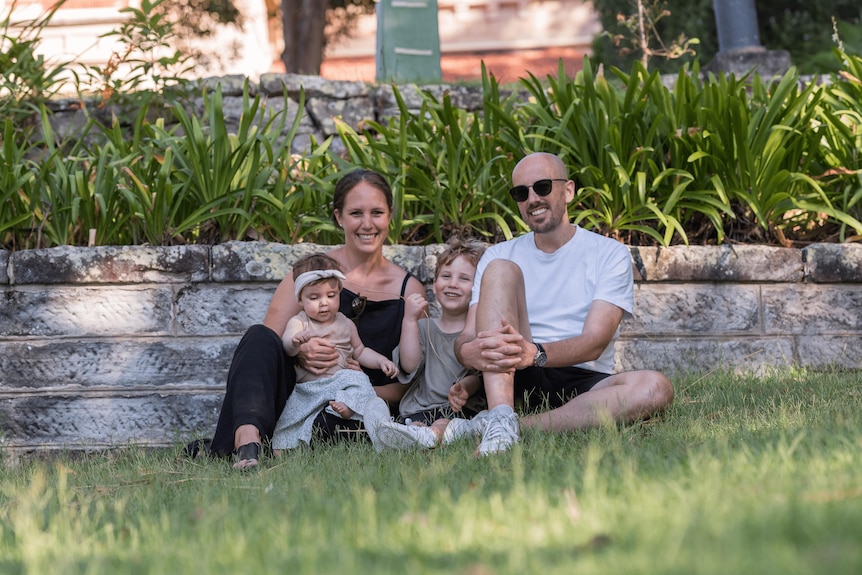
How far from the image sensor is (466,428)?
11.9ft

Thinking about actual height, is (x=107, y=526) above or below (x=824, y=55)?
below

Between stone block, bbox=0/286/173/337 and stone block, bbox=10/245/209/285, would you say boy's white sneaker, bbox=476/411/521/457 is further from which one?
stone block, bbox=0/286/173/337

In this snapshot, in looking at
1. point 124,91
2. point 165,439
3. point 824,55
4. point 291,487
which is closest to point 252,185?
point 165,439

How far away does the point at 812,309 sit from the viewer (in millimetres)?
4973

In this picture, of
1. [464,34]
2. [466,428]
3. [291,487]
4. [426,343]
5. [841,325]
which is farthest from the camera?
[464,34]

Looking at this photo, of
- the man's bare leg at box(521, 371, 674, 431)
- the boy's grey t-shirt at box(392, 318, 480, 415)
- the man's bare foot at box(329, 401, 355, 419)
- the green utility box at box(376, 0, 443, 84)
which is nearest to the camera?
the man's bare leg at box(521, 371, 674, 431)

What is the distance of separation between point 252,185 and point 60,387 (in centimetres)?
139

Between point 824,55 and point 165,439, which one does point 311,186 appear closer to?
point 165,439

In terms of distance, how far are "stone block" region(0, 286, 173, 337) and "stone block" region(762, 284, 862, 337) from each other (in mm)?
3070

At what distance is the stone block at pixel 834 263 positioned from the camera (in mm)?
4926

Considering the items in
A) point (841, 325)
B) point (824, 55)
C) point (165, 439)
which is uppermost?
point (824, 55)

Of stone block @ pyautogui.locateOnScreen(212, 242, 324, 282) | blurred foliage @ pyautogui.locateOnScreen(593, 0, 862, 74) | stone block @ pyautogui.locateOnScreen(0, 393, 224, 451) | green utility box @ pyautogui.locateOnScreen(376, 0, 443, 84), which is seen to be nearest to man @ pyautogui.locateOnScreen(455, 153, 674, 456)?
stone block @ pyautogui.locateOnScreen(212, 242, 324, 282)

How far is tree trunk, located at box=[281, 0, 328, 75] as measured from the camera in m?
12.3

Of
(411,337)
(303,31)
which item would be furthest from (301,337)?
(303,31)
